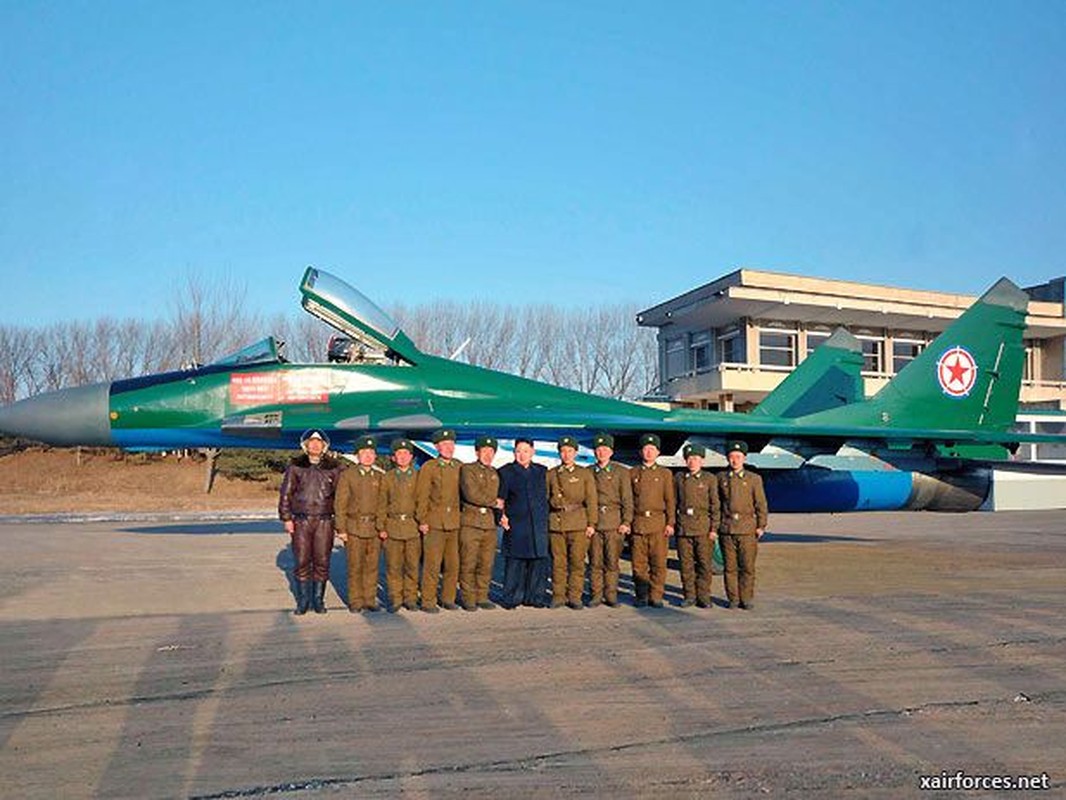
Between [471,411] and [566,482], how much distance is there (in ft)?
11.2

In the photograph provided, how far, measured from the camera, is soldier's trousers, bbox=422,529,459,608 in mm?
8008

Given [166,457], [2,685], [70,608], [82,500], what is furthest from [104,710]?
[166,457]

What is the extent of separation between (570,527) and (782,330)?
28710 mm

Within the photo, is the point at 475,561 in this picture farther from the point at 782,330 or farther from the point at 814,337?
the point at 814,337

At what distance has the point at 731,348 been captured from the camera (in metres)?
35.7

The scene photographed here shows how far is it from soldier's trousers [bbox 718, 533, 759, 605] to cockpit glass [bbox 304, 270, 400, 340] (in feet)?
18.1

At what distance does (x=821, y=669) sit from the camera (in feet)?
18.7

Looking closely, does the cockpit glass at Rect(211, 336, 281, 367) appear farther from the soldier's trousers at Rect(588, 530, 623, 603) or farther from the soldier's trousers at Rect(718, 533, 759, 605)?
the soldier's trousers at Rect(718, 533, 759, 605)

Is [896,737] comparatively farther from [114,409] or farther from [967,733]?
[114,409]

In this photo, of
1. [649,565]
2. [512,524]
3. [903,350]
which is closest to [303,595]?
[512,524]

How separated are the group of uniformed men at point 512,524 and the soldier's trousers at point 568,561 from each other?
0.04ft

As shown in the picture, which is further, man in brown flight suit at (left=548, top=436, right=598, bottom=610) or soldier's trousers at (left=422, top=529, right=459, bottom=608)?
man in brown flight suit at (left=548, top=436, right=598, bottom=610)

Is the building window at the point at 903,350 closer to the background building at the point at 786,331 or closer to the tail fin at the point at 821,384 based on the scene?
the background building at the point at 786,331

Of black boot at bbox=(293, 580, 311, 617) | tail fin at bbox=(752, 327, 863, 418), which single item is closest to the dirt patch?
tail fin at bbox=(752, 327, 863, 418)
